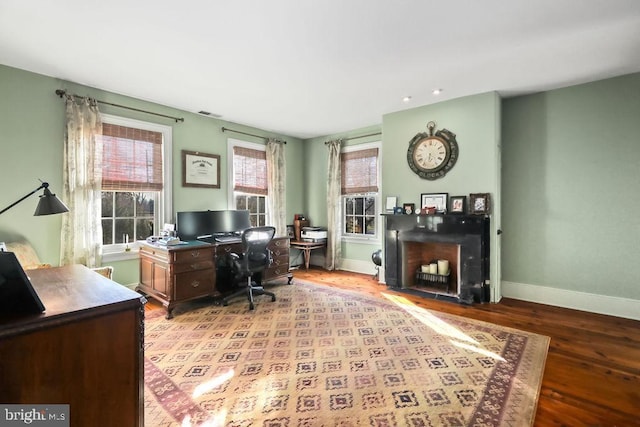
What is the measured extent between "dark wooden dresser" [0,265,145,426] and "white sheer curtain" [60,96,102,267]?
244 cm

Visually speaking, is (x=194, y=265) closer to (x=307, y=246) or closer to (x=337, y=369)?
(x=337, y=369)

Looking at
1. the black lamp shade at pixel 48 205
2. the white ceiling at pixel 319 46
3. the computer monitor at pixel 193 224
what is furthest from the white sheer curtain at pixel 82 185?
the black lamp shade at pixel 48 205

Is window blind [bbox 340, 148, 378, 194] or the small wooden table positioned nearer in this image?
window blind [bbox 340, 148, 378, 194]

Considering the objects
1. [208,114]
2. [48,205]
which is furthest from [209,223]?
[48,205]

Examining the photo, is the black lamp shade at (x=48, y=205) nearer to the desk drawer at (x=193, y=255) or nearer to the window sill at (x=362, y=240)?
the desk drawer at (x=193, y=255)

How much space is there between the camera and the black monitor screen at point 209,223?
388 centimetres

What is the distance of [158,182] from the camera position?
13.0 ft

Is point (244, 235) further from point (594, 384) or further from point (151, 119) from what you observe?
point (594, 384)

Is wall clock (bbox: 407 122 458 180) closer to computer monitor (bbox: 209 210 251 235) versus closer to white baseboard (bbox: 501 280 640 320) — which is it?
white baseboard (bbox: 501 280 640 320)

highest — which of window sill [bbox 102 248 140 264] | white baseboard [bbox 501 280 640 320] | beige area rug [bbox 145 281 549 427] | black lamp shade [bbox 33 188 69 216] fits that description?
black lamp shade [bbox 33 188 69 216]

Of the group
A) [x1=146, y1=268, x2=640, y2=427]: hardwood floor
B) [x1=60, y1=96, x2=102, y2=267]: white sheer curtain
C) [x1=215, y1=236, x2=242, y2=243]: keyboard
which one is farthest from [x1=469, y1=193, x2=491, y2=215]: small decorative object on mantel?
[x1=60, y1=96, x2=102, y2=267]: white sheer curtain

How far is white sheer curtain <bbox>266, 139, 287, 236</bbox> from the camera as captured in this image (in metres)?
5.28

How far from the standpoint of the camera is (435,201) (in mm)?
3984

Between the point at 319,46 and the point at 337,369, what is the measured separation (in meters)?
2.57
